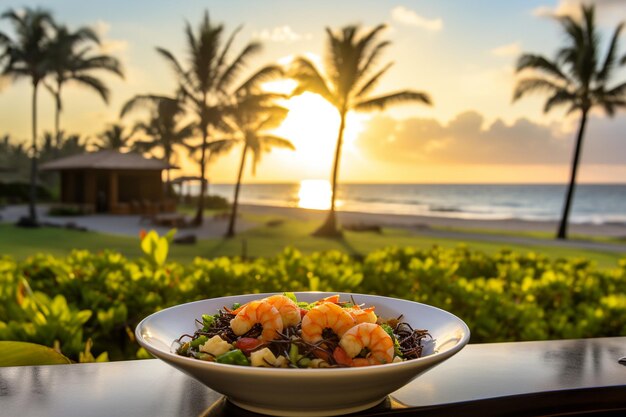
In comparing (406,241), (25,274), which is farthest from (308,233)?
(25,274)

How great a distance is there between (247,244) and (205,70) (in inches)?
289

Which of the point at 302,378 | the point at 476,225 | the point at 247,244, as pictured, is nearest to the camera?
the point at 302,378

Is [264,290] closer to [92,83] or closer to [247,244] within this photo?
[247,244]

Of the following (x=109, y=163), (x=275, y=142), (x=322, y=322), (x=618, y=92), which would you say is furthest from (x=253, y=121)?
(x=322, y=322)

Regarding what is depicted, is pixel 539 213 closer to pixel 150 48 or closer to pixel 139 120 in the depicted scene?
pixel 139 120

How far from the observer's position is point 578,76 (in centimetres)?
1609

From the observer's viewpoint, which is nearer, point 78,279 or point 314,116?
point 78,279

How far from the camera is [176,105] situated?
1828cm

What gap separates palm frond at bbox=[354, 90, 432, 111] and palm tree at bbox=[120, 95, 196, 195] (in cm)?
Answer: 638

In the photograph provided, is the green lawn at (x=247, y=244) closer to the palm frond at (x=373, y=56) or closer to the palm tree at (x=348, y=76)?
the palm tree at (x=348, y=76)

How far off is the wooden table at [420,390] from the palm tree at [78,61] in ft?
64.9

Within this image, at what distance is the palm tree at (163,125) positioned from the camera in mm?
17984

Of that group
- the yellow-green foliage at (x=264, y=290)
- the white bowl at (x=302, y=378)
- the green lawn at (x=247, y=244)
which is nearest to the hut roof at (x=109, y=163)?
the green lawn at (x=247, y=244)

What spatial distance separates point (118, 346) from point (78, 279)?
49cm
